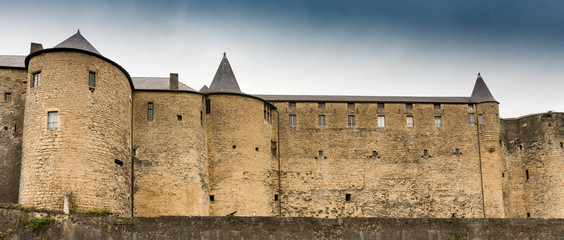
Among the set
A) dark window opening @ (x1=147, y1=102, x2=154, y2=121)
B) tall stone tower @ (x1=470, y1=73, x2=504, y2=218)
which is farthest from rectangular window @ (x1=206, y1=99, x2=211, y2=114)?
tall stone tower @ (x1=470, y1=73, x2=504, y2=218)

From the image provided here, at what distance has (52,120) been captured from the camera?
33250 mm

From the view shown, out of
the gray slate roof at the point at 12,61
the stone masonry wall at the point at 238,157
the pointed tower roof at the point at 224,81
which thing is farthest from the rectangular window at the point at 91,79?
the pointed tower roof at the point at 224,81

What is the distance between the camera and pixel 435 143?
1983 inches

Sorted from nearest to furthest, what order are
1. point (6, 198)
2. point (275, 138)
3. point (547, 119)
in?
point (6, 198) → point (275, 138) → point (547, 119)

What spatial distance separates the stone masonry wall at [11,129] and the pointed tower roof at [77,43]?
13.7 feet

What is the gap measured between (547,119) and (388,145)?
13.6m

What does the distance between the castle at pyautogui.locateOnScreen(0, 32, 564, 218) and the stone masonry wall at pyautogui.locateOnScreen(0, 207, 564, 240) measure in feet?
12.3

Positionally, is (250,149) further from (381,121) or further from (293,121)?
(381,121)

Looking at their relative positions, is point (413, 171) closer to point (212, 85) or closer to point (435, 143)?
point (435, 143)

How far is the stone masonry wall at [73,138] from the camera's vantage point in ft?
106

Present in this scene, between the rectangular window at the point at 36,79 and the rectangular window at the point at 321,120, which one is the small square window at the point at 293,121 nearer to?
the rectangular window at the point at 321,120

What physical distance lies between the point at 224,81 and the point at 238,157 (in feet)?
19.3

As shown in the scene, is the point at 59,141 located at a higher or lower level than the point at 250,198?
higher

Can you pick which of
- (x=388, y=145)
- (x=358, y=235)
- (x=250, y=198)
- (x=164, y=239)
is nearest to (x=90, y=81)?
(x=164, y=239)
